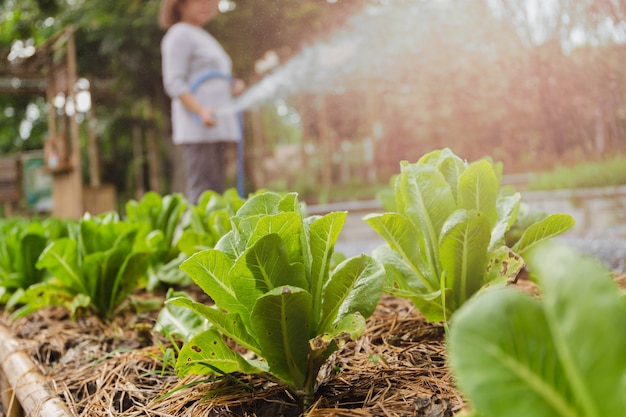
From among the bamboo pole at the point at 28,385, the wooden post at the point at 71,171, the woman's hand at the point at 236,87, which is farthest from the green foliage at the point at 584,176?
the wooden post at the point at 71,171

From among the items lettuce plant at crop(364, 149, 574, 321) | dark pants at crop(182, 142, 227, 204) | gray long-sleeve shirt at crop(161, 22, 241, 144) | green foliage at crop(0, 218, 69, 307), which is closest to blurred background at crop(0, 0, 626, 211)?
gray long-sleeve shirt at crop(161, 22, 241, 144)

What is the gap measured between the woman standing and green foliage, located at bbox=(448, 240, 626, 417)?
277cm

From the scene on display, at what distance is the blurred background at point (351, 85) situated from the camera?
125 inches

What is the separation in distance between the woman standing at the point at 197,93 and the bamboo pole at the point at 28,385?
185 centimetres

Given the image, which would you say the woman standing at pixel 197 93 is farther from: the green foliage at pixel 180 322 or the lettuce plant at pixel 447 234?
the lettuce plant at pixel 447 234

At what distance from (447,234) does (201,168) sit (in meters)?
2.49

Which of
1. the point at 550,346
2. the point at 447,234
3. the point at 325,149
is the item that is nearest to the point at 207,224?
the point at 447,234

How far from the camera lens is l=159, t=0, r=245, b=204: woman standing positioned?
3041 mm

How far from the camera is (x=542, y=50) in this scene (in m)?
3.37

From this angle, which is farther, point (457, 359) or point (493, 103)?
→ point (493, 103)

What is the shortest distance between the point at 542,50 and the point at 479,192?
287 centimetres

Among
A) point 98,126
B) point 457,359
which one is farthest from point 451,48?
point 98,126

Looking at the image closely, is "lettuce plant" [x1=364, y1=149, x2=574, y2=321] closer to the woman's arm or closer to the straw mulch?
the straw mulch

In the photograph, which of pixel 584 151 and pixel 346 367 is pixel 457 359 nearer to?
pixel 346 367
